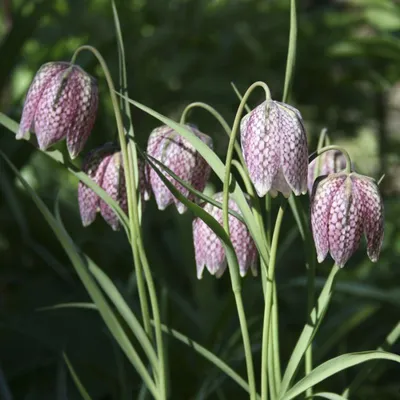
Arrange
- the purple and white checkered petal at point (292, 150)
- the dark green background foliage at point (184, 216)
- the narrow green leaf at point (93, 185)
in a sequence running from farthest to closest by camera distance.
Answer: the dark green background foliage at point (184, 216)
the narrow green leaf at point (93, 185)
the purple and white checkered petal at point (292, 150)

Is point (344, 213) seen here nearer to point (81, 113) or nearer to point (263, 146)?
point (263, 146)

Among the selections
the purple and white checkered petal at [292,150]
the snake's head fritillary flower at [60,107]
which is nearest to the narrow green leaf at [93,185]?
the snake's head fritillary flower at [60,107]

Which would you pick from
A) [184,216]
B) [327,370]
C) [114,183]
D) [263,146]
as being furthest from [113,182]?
[184,216]

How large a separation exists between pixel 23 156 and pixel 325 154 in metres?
1.01

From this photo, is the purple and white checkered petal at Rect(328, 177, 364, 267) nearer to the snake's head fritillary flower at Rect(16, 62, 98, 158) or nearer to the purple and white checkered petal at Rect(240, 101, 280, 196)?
the purple and white checkered petal at Rect(240, 101, 280, 196)

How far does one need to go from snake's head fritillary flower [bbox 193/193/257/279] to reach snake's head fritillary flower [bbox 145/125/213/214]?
0.04m

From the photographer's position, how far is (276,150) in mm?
863

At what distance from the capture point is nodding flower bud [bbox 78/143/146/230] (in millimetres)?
1022

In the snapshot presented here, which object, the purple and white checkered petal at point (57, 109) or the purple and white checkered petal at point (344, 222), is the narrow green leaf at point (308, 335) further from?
the purple and white checkered petal at point (57, 109)

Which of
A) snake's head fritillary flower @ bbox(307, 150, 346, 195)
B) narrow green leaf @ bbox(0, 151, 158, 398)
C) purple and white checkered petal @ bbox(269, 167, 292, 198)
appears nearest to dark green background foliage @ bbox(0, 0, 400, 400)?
narrow green leaf @ bbox(0, 151, 158, 398)

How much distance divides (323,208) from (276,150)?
0.09 meters

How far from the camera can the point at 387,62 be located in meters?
2.94

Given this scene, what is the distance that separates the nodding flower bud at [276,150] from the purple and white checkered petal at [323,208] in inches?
1.0

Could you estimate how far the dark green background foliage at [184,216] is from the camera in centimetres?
168
